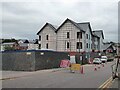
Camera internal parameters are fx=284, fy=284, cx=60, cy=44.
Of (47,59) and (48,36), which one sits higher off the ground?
(48,36)

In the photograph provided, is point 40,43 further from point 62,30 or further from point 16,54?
point 16,54

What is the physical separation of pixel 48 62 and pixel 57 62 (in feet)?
12.9

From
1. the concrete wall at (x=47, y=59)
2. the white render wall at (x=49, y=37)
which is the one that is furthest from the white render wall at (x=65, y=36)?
the concrete wall at (x=47, y=59)

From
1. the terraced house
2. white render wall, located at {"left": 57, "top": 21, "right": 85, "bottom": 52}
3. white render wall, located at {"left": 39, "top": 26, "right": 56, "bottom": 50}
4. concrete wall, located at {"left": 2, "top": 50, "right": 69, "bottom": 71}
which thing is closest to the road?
concrete wall, located at {"left": 2, "top": 50, "right": 69, "bottom": 71}

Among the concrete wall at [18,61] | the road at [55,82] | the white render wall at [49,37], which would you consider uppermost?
the white render wall at [49,37]

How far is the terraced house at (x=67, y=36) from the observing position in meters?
76.2

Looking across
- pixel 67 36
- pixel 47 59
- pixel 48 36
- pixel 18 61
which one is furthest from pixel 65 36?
pixel 18 61

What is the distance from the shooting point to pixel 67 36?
255 feet

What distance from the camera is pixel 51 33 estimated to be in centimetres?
7962

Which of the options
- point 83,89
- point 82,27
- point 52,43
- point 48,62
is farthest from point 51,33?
point 83,89

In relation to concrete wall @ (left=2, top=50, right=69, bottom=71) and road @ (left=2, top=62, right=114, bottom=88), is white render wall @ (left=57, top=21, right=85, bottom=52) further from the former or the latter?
road @ (left=2, top=62, right=114, bottom=88)

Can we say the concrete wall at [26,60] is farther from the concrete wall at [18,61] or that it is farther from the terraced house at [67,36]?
the terraced house at [67,36]

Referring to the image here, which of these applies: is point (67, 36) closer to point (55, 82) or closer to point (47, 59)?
point (47, 59)

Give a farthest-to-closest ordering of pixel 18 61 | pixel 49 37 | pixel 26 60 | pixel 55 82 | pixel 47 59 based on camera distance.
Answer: pixel 49 37, pixel 47 59, pixel 18 61, pixel 26 60, pixel 55 82
